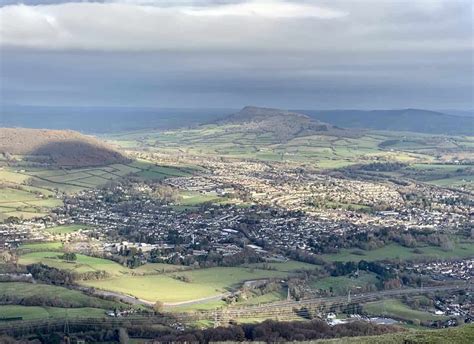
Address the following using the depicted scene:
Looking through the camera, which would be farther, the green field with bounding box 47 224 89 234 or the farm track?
the green field with bounding box 47 224 89 234

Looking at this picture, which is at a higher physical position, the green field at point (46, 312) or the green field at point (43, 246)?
the green field at point (46, 312)

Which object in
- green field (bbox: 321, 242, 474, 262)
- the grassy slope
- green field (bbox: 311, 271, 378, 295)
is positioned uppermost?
the grassy slope

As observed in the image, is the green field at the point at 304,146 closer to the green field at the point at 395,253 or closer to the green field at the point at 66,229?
the green field at the point at 395,253

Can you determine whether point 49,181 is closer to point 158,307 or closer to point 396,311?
point 158,307

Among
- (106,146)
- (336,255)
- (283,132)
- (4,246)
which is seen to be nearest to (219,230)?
(336,255)

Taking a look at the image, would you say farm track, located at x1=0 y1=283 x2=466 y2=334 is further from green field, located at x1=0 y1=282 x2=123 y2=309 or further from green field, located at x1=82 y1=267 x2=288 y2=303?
green field, located at x1=82 y1=267 x2=288 y2=303

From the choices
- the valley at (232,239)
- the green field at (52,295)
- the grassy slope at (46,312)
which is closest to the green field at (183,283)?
the valley at (232,239)

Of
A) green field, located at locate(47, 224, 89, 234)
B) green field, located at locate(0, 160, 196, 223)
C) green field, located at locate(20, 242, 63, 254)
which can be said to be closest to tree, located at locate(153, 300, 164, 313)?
green field, located at locate(20, 242, 63, 254)

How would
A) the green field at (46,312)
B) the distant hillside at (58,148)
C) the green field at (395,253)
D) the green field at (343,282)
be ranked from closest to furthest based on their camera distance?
the green field at (46,312) → the green field at (343,282) → the green field at (395,253) → the distant hillside at (58,148)
